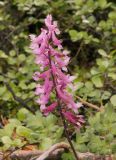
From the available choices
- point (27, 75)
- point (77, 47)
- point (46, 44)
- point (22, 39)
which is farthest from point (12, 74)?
point (46, 44)

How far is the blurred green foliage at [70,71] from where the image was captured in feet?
6.13

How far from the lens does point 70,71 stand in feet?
9.46

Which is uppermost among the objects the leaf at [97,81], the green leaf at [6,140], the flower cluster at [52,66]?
the flower cluster at [52,66]

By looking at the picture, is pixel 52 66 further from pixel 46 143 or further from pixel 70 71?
pixel 70 71

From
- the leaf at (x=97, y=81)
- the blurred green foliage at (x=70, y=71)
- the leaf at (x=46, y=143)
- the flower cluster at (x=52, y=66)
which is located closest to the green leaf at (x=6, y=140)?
the blurred green foliage at (x=70, y=71)

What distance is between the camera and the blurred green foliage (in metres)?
1.87

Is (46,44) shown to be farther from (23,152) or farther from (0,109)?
(0,109)

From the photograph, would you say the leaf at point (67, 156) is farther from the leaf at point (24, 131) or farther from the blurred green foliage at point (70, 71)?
the leaf at point (24, 131)

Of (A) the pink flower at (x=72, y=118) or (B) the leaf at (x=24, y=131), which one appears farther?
(B) the leaf at (x=24, y=131)

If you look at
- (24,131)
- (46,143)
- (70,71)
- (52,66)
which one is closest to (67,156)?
(46,143)

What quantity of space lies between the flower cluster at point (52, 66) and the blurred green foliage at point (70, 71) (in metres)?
0.25

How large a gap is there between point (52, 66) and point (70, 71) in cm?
134

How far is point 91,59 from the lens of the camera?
331cm

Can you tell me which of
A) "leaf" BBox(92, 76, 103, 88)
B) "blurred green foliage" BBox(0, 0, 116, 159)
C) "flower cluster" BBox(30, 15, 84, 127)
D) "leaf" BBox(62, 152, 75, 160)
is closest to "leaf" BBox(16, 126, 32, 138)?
"blurred green foliage" BBox(0, 0, 116, 159)
